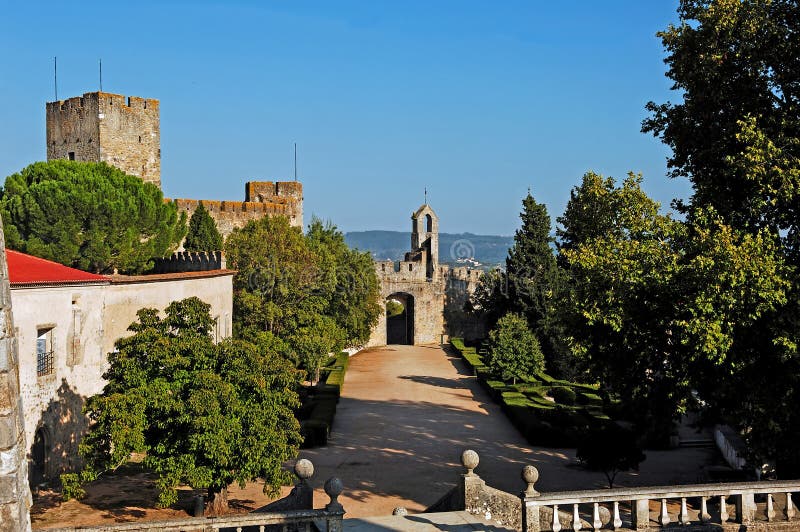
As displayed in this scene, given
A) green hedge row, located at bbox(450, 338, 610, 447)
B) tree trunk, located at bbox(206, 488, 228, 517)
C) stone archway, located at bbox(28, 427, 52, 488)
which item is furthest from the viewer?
green hedge row, located at bbox(450, 338, 610, 447)

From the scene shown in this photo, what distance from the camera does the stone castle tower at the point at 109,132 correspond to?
43.8m

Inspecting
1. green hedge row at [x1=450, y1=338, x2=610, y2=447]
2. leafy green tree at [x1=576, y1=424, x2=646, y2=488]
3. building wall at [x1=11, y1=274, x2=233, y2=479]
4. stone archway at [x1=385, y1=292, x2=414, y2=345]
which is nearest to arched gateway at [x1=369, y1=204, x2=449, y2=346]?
stone archway at [x1=385, y1=292, x2=414, y2=345]

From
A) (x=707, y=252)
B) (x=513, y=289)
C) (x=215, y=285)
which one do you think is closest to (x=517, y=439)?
(x=215, y=285)

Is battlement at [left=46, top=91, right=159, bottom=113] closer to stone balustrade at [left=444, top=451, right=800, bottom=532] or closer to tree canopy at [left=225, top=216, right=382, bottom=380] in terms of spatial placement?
tree canopy at [left=225, top=216, right=382, bottom=380]

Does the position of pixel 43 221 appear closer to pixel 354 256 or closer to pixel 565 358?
pixel 354 256

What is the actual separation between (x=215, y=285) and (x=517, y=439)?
12.5m

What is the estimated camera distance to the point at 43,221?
3572 centimetres

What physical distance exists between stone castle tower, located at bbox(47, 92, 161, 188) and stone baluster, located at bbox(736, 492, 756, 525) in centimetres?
3774

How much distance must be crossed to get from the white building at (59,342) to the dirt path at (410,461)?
65.3 inches

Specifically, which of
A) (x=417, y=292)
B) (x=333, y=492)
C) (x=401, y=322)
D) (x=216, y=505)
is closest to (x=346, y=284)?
(x=417, y=292)

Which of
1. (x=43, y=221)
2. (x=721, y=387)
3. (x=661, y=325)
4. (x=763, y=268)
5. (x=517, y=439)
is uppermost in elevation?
(x=43, y=221)

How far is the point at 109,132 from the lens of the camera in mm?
43938

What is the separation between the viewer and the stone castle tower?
1724 inches

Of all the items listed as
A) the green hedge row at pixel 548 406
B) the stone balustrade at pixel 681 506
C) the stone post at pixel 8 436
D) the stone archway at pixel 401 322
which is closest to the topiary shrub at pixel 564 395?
the green hedge row at pixel 548 406
